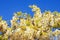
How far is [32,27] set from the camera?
716 cm

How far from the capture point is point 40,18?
7.30 m

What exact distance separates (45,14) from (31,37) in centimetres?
97

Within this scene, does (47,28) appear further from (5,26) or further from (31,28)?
(5,26)

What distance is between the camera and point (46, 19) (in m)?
7.20

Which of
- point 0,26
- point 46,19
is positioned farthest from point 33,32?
point 0,26

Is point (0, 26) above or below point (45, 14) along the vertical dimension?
below

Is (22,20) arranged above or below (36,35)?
above

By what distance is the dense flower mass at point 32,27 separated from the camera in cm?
709

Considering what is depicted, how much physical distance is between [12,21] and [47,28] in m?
1.25

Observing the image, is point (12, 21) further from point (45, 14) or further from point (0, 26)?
point (45, 14)

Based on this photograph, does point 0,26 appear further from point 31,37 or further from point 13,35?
point 31,37

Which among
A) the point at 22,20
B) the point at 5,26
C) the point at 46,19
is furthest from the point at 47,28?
the point at 5,26

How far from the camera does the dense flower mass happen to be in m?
7.09

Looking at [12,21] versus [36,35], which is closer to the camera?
[36,35]
